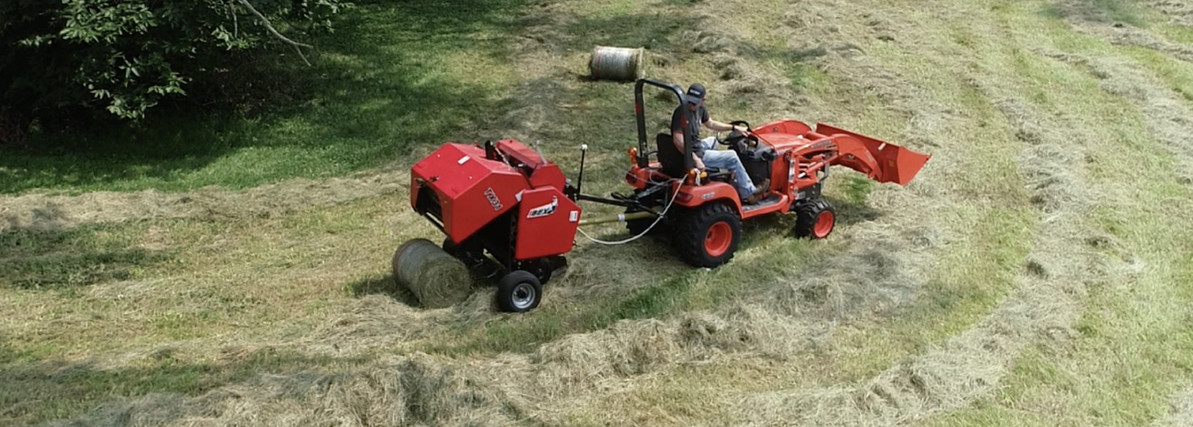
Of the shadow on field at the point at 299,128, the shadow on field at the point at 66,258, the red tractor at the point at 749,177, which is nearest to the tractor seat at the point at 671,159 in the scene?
the red tractor at the point at 749,177

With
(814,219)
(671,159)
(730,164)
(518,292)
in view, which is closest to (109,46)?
(518,292)

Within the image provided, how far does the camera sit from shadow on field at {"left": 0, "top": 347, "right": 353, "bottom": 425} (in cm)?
555

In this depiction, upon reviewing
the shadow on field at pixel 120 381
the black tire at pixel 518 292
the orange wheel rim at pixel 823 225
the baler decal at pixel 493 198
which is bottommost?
the orange wheel rim at pixel 823 225

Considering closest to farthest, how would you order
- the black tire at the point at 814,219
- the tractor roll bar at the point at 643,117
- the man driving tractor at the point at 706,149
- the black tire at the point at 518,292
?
the black tire at the point at 518,292, the tractor roll bar at the point at 643,117, the man driving tractor at the point at 706,149, the black tire at the point at 814,219

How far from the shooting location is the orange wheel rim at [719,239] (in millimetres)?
8297

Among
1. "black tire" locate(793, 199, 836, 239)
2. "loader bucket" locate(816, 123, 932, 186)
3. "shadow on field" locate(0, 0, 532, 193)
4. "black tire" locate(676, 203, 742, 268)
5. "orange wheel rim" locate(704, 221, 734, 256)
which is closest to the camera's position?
"black tire" locate(676, 203, 742, 268)

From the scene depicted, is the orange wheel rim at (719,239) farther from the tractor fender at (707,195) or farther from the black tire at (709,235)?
the tractor fender at (707,195)

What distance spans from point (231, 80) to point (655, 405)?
35.3ft

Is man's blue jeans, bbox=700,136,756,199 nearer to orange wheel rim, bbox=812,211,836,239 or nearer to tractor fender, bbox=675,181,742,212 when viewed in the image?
tractor fender, bbox=675,181,742,212

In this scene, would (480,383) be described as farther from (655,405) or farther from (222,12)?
(222,12)

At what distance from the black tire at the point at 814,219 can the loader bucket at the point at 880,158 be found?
0.65m

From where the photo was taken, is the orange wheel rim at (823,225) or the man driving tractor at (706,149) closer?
the man driving tractor at (706,149)

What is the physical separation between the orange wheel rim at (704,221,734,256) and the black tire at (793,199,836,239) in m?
1.02

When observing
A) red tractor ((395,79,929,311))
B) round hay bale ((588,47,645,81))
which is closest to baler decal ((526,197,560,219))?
red tractor ((395,79,929,311))
